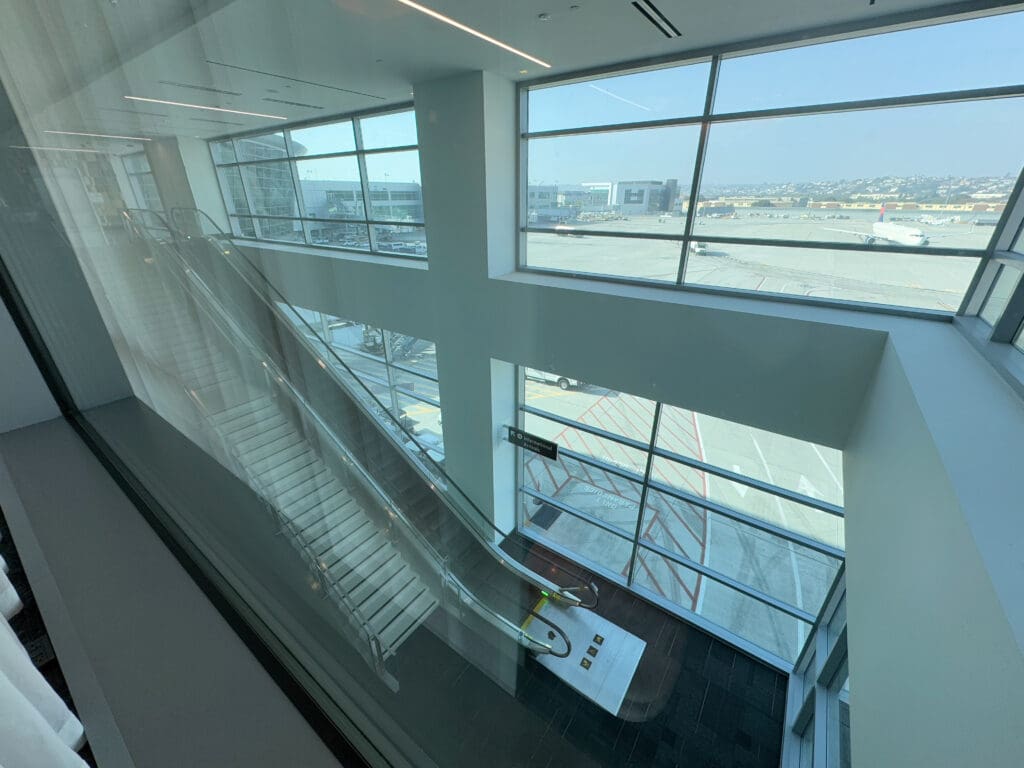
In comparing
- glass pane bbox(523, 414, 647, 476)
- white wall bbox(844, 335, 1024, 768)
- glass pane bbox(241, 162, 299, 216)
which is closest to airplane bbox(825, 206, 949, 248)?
white wall bbox(844, 335, 1024, 768)

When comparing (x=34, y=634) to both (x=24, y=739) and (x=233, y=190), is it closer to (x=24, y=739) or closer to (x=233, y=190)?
(x=24, y=739)

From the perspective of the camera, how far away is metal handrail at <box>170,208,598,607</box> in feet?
4.79

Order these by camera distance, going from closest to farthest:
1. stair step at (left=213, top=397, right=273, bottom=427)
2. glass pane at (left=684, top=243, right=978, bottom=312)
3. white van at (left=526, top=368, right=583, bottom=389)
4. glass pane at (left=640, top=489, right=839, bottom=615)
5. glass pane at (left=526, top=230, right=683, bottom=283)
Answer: stair step at (left=213, top=397, right=273, bottom=427), glass pane at (left=684, top=243, right=978, bottom=312), glass pane at (left=526, top=230, right=683, bottom=283), glass pane at (left=640, top=489, right=839, bottom=615), white van at (left=526, top=368, right=583, bottom=389)

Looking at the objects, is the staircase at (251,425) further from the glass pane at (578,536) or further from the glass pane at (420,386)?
the glass pane at (578,536)

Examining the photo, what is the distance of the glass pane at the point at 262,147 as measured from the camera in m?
1.51

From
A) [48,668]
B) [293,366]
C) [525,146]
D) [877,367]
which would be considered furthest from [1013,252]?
[48,668]

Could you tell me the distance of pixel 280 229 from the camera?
5.07 feet

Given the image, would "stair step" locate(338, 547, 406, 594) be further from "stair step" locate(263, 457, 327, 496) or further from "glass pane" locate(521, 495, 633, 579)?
"glass pane" locate(521, 495, 633, 579)

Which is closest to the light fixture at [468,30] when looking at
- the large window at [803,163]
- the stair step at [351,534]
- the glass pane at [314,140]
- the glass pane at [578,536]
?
the large window at [803,163]

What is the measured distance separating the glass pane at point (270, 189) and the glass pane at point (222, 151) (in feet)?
0.20

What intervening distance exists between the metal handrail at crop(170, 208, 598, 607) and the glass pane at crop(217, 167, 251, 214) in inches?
3.7

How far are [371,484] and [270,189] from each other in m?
1.87

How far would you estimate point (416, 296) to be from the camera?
5898 millimetres

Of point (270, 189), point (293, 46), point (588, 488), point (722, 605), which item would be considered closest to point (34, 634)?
point (270, 189)
